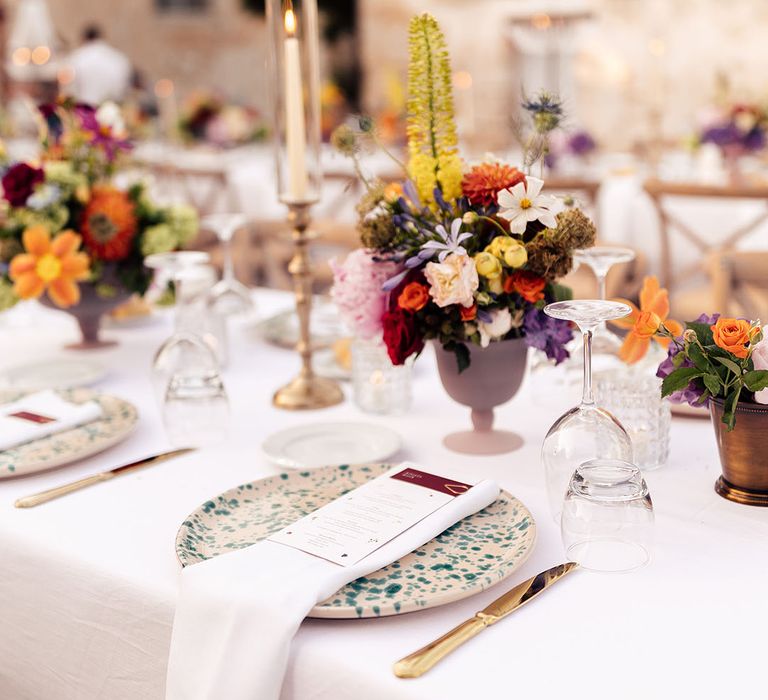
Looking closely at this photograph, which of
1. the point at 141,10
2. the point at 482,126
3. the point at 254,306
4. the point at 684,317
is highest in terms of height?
the point at 141,10

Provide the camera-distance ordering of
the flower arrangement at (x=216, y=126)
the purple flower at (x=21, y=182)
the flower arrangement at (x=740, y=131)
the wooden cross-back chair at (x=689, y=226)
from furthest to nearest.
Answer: the flower arrangement at (x=216, y=126), the flower arrangement at (x=740, y=131), the wooden cross-back chair at (x=689, y=226), the purple flower at (x=21, y=182)

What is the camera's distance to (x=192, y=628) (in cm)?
98

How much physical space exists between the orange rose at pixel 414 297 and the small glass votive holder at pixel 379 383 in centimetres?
32

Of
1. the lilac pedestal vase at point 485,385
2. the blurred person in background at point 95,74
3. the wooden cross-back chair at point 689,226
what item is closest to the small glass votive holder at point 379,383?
the lilac pedestal vase at point 485,385

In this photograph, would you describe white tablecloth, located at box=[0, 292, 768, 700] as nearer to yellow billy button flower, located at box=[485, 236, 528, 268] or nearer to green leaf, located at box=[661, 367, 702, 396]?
green leaf, located at box=[661, 367, 702, 396]

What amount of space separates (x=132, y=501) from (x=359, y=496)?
0.34 metres

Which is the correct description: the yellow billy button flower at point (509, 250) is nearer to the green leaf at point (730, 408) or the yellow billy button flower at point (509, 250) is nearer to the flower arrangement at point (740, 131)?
the green leaf at point (730, 408)

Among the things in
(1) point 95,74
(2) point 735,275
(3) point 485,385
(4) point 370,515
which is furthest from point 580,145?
(1) point 95,74

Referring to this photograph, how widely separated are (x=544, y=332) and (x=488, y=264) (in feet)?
0.45

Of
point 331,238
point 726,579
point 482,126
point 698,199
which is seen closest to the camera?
point 726,579

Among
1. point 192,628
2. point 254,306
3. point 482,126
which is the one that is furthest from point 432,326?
Answer: point 482,126

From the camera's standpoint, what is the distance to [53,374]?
1918 millimetres

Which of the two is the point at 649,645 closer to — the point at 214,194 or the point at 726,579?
the point at 726,579

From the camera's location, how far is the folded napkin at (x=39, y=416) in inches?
59.6
